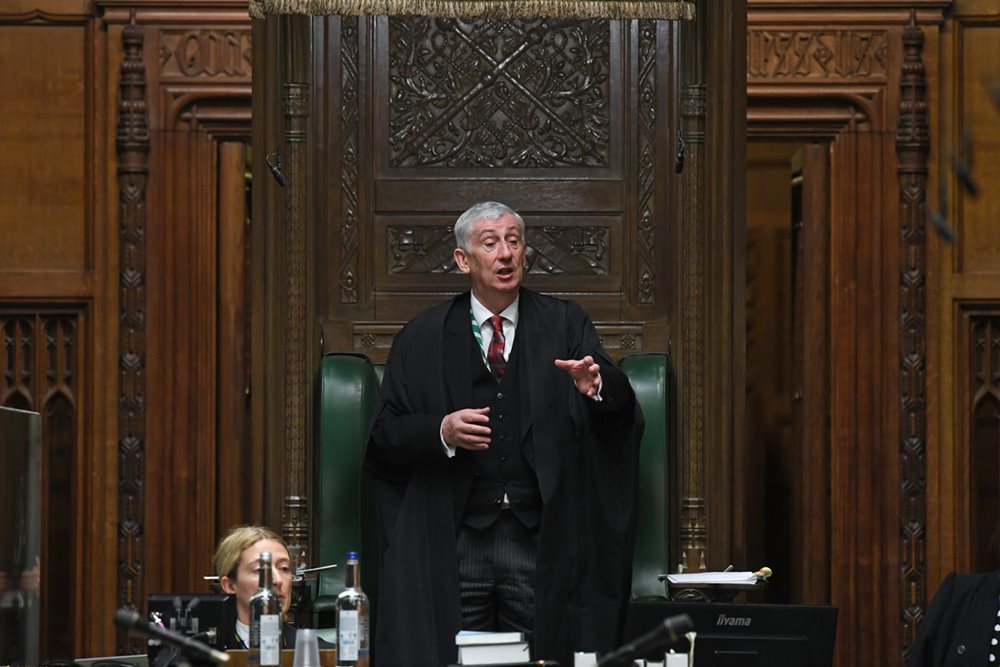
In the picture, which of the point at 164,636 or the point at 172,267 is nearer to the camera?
the point at 164,636

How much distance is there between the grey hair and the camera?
5.91 metres

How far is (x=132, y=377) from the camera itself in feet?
23.1

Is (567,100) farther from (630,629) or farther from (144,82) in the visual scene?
(630,629)

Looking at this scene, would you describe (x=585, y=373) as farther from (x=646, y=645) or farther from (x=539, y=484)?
(x=646, y=645)

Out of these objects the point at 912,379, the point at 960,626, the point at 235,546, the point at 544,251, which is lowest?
the point at 960,626

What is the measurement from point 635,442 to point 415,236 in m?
1.23

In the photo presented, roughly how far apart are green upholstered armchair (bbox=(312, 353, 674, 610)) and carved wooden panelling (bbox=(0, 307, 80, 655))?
1.35m

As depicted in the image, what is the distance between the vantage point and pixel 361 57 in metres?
6.50

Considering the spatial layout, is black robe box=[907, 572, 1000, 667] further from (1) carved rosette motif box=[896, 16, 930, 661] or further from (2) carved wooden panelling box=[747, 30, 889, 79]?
(2) carved wooden panelling box=[747, 30, 889, 79]

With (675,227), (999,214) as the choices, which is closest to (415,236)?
(675,227)

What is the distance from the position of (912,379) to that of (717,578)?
75.9 inches

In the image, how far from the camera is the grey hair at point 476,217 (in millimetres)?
5906

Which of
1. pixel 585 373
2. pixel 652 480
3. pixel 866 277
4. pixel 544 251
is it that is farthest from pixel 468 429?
pixel 866 277

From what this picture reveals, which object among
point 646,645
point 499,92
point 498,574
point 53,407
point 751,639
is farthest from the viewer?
point 53,407
